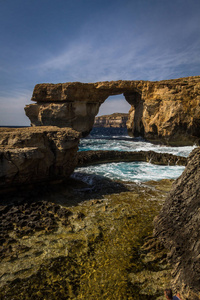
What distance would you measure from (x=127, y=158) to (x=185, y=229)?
49.4ft

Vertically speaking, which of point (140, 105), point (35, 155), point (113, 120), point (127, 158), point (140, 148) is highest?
point (113, 120)

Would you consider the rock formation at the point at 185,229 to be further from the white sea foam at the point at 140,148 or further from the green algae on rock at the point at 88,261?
the white sea foam at the point at 140,148

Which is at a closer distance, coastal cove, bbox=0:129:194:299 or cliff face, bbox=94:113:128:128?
coastal cove, bbox=0:129:194:299

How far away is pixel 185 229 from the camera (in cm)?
405

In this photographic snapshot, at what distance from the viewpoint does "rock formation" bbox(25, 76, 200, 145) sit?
1010 inches

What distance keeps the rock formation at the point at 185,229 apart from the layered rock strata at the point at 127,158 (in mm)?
11759

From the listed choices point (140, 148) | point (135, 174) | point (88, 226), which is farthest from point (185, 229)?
point (140, 148)

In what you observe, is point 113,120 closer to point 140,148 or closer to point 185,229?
point 140,148

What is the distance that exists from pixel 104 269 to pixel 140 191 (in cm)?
586

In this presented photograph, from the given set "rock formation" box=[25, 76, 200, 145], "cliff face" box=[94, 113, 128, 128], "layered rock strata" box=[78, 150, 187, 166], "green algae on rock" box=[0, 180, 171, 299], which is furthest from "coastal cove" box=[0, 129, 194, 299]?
"cliff face" box=[94, 113, 128, 128]

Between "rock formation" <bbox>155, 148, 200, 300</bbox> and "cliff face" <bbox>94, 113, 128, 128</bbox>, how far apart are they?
106m

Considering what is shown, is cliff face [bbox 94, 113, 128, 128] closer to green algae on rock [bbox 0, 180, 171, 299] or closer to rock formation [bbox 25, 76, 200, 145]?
rock formation [bbox 25, 76, 200, 145]

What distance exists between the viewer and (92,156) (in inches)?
690

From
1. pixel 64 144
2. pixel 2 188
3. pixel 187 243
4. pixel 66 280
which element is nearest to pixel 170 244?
pixel 187 243
